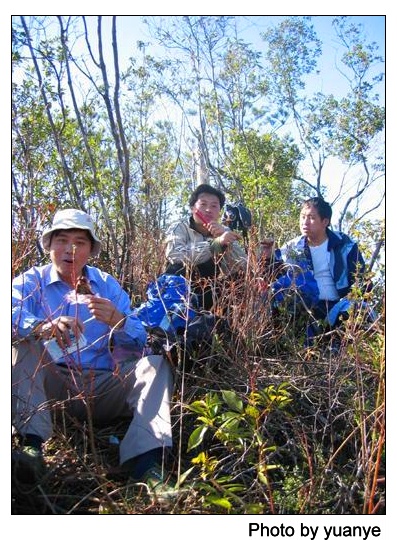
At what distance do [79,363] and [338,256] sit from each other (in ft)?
7.08

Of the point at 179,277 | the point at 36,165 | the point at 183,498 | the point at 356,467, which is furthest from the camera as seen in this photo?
the point at 36,165

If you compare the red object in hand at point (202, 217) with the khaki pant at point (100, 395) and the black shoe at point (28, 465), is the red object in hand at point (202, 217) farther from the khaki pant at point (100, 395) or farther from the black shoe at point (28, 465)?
the black shoe at point (28, 465)

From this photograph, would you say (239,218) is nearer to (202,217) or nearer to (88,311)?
(202,217)

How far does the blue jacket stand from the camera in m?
3.65

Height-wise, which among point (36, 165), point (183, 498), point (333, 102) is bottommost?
point (183, 498)

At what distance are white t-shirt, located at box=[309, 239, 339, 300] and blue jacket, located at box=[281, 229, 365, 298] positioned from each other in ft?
0.08

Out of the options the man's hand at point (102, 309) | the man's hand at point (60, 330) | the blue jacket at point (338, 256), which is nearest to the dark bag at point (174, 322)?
the man's hand at point (102, 309)

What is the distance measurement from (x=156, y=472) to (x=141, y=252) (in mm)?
1871

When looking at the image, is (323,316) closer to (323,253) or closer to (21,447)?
(323,253)

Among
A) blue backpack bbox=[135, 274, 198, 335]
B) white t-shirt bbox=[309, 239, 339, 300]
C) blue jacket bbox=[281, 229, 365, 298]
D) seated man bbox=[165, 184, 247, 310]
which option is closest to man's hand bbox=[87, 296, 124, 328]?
blue backpack bbox=[135, 274, 198, 335]

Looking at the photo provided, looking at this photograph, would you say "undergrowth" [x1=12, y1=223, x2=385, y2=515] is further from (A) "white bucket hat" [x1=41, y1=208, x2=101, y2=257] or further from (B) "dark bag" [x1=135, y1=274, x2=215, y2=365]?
(A) "white bucket hat" [x1=41, y1=208, x2=101, y2=257]

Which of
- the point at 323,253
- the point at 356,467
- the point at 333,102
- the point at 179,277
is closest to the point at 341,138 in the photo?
the point at 333,102

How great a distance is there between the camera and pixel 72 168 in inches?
170

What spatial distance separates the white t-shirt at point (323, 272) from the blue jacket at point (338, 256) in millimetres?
26
